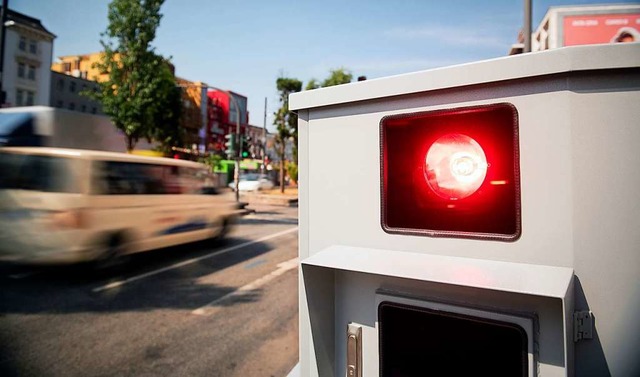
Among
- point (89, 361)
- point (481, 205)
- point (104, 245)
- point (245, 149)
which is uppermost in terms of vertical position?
point (245, 149)

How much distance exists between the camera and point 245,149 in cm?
1656

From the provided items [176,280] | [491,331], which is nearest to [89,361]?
[176,280]

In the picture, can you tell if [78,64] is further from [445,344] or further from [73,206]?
[445,344]

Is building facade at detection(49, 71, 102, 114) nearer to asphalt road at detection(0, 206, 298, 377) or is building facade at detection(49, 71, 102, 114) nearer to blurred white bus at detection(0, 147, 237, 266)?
blurred white bus at detection(0, 147, 237, 266)

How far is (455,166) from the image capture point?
4.16 feet

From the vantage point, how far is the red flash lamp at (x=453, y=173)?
116cm

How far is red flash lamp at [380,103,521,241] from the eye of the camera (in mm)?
1157

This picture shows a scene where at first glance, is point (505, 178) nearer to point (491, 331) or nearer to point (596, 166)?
point (596, 166)

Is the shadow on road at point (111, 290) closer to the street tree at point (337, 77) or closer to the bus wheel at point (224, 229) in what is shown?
the bus wheel at point (224, 229)

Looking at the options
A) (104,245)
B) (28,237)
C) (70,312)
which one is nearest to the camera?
(70,312)

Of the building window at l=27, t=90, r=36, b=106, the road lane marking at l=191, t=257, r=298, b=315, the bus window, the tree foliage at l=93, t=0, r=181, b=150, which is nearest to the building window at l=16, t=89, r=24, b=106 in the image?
the building window at l=27, t=90, r=36, b=106

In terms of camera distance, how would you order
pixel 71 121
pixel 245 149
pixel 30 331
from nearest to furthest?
pixel 30 331, pixel 71 121, pixel 245 149

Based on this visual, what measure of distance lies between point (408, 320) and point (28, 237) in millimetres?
5923

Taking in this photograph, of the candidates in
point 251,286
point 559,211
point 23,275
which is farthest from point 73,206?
point 559,211
